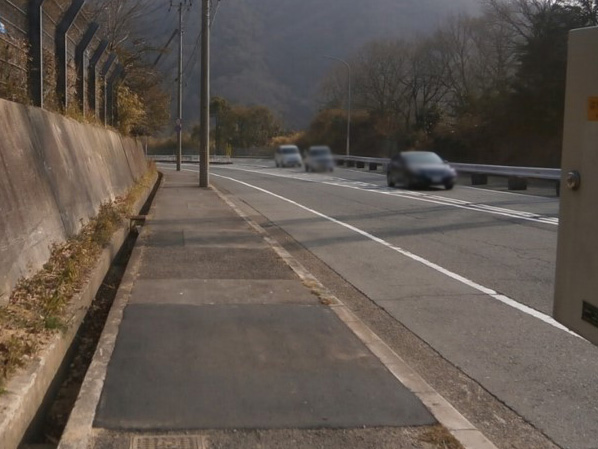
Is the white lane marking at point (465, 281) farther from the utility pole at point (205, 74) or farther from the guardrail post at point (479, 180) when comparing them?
the utility pole at point (205, 74)

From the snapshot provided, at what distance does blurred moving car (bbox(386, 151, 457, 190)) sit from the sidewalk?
4968 mm

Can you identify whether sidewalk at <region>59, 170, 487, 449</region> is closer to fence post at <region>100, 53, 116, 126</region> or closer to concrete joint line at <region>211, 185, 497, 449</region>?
concrete joint line at <region>211, 185, 497, 449</region>

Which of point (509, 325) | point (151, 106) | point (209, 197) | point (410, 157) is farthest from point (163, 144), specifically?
point (509, 325)

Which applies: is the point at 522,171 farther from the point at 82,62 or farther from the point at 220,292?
the point at 220,292

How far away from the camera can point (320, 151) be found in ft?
34.2

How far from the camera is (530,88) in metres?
23.2

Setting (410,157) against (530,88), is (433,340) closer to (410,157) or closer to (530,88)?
(410,157)

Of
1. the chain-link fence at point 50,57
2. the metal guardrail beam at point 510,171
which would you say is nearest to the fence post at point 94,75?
the chain-link fence at point 50,57

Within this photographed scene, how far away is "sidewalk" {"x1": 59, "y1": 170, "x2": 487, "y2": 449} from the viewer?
4.62 meters

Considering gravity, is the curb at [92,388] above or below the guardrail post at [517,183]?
below

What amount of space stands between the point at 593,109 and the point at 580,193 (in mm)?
378

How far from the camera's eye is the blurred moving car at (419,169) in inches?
545

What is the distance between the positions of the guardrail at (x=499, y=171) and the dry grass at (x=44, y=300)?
5.63m

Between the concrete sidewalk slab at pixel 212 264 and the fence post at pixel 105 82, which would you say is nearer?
the concrete sidewalk slab at pixel 212 264
